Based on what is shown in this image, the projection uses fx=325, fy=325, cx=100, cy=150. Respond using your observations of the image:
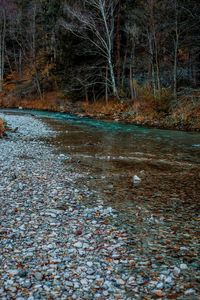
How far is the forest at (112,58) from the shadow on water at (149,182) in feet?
27.3

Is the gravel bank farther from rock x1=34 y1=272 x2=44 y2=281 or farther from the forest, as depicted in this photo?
the forest

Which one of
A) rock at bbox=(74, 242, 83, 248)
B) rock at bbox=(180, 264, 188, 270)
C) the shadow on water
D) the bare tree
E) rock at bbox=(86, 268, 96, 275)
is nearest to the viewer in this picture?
rock at bbox=(86, 268, 96, 275)

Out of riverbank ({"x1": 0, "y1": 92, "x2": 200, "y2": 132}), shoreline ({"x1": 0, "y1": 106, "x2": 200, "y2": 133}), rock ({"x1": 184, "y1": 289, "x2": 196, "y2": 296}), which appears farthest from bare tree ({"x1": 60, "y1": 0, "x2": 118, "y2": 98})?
rock ({"x1": 184, "y1": 289, "x2": 196, "y2": 296})

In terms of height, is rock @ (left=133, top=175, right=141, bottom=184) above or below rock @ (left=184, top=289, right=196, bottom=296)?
above

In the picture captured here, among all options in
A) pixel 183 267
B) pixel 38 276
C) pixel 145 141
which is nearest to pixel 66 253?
pixel 38 276

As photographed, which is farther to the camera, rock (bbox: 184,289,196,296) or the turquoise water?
the turquoise water

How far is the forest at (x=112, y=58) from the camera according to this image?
2730cm

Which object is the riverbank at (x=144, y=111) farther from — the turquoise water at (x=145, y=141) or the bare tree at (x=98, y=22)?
the bare tree at (x=98, y=22)

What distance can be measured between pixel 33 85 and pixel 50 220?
4345 centimetres

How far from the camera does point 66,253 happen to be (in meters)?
5.47

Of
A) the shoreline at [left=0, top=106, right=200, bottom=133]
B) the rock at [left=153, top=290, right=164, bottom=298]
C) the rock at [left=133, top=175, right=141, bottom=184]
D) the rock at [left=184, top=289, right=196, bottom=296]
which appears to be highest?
the shoreline at [left=0, top=106, right=200, bottom=133]

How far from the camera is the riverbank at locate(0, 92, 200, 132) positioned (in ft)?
78.5

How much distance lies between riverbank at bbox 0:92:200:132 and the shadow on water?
386 centimetres

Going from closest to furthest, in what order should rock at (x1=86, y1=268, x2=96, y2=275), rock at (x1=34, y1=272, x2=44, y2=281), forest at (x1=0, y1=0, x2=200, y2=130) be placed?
1. rock at (x1=34, y1=272, x2=44, y2=281)
2. rock at (x1=86, y1=268, x2=96, y2=275)
3. forest at (x1=0, y1=0, x2=200, y2=130)
